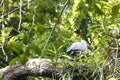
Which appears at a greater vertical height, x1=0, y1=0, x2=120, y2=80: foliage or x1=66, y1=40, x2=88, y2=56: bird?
x1=0, y1=0, x2=120, y2=80: foliage

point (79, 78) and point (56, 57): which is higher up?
point (56, 57)

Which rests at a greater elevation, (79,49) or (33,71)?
(79,49)

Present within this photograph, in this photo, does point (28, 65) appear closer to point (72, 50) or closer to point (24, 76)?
point (24, 76)

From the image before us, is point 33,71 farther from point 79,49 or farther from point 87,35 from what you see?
point 87,35

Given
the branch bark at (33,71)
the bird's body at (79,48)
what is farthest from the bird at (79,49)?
the branch bark at (33,71)

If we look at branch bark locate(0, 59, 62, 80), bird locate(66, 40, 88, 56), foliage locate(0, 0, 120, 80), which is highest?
foliage locate(0, 0, 120, 80)

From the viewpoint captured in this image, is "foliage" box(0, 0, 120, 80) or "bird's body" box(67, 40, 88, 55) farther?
"bird's body" box(67, 40, 88, 55)

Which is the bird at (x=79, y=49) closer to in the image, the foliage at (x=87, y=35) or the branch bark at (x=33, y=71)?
the foliage at (x=87, y=35)

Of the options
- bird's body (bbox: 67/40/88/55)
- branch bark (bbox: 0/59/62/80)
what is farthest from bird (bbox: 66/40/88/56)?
branch bark (bbox: 0/59/62/80)

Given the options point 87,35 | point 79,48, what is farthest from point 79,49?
point 87,35

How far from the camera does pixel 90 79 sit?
7.25ft

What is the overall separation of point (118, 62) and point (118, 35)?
154mm

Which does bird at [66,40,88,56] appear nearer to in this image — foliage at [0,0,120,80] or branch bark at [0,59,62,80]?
foliage at [0,0,120,80]

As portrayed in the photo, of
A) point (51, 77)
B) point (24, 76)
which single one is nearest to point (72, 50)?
point (51, 77)
